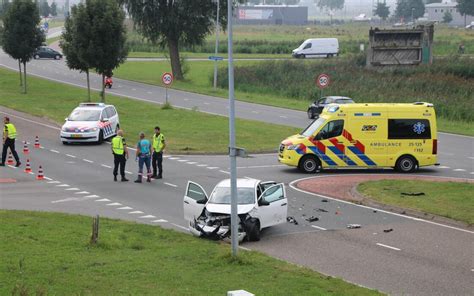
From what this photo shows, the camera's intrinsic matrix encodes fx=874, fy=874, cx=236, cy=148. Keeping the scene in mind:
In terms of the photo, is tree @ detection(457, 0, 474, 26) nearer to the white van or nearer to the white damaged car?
the white van

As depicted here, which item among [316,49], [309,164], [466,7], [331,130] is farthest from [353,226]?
[466,7]

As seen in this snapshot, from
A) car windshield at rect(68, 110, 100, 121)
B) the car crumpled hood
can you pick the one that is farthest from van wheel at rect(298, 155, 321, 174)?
car windshield at rect(68, 110, 100, 121)

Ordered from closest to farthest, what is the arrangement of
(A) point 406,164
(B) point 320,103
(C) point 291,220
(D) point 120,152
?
1. (C) point 291,220
2. (D) point 120,152
3. (A) point 406,164
4. (B) point 320,103

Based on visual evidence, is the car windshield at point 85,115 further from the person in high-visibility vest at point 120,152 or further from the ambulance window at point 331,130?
the ambulance window at point 331,130

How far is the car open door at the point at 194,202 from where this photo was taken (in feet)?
67.4

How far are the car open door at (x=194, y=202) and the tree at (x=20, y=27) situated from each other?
38328 millimetres

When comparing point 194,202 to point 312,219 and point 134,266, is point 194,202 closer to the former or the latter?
point 312,219

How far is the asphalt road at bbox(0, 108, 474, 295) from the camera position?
54.9ft

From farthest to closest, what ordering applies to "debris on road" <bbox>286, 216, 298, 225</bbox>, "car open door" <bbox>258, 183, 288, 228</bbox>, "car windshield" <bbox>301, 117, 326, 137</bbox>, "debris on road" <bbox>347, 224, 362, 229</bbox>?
"car windshield" <bbox>301, 117, 326, 137</bbox>
"debris on road" <bbox>286, 216, 298, 225</bbox>
"debris on road" <bbox>347, 224, 362, 229</bbox>
"car open door" <bbox>258, 183, 288, 228</bbox>

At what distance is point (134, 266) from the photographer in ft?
52.3

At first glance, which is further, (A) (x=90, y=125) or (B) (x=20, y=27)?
(B) (x=20, y=27)

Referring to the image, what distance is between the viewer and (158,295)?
13.8 m

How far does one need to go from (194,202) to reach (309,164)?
35.6 feet

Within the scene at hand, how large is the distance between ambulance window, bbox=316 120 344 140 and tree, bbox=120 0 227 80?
38.5 m
